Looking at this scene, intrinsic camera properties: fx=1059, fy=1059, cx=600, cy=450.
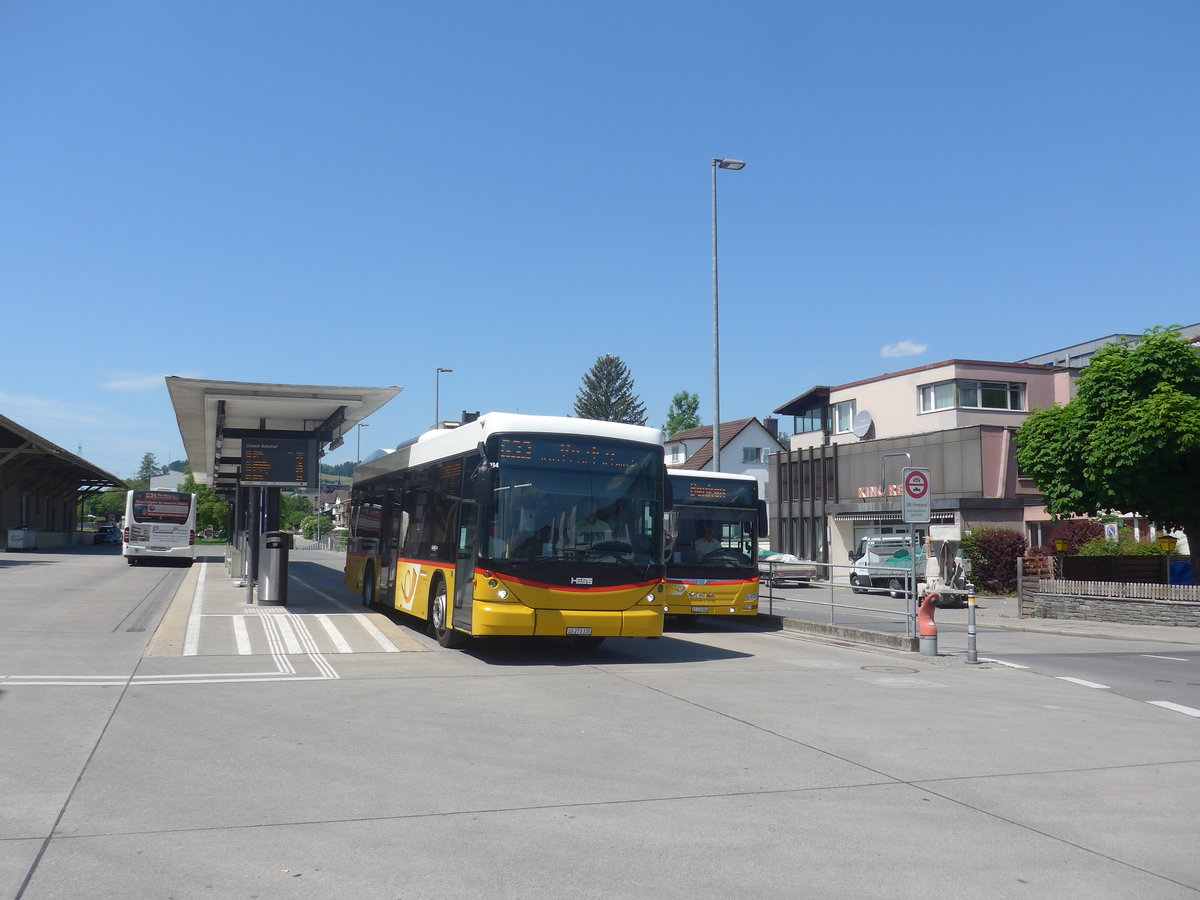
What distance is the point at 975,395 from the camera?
44719 mm

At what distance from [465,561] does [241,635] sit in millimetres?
4403

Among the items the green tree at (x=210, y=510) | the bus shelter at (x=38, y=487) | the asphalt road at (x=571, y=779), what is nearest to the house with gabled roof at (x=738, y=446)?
the bus shelter at (x=38, y=487)


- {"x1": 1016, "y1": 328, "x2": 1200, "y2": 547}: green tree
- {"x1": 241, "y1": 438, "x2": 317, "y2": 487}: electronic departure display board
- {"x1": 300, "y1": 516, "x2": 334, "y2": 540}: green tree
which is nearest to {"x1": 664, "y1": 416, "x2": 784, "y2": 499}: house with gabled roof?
{"x1": 1016, "y1": 328, "x2": 1200, "y2": 547}: green tree

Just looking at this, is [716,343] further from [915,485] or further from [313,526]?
[313,526]

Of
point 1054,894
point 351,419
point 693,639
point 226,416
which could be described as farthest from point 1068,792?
point 226,416

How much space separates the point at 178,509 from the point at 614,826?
39.3 metres

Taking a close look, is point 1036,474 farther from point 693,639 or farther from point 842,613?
point 693,639

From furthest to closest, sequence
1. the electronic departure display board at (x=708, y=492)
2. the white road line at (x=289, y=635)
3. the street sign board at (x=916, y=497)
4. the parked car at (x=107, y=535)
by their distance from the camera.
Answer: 1. the parked car at (x=107, y=535)
2. the electronic departure display board at (x=708, y=492)
3. the street sign board at (x=916, y=497)
4. the white road line at (x=289, y=635)

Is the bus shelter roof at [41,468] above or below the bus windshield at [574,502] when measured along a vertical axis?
above

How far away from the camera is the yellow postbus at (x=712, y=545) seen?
18.8 m

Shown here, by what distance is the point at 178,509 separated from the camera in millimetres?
41594

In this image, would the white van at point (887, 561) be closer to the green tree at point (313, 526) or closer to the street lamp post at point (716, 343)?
the street lamp post at point (716, 343)

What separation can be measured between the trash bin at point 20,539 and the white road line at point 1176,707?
56532mm

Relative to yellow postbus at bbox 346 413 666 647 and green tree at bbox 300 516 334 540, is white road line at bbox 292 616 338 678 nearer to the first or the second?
yellow postbus at bbox 346 413 666 647
